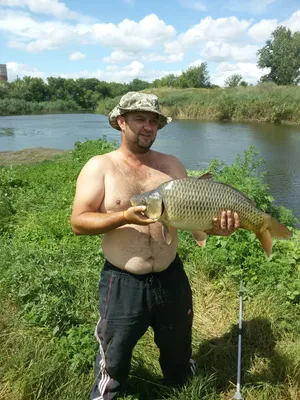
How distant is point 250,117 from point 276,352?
24592 millimetres

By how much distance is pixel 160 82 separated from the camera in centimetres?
8094

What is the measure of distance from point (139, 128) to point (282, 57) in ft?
173

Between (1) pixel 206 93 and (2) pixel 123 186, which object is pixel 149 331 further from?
(1) pixel 206 93

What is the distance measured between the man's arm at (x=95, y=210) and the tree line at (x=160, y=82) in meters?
51.9

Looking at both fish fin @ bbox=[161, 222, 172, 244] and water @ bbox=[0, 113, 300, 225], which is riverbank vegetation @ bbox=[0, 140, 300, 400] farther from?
water @ bbox=[0, 113, 300, 225]

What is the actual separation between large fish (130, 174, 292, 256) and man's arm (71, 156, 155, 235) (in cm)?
10

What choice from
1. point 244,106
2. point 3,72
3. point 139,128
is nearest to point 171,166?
point 139,128

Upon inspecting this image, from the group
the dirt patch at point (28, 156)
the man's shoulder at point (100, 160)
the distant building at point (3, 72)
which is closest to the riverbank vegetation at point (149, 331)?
the man's shoulder at point (100, 160)

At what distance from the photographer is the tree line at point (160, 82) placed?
48.4 metres

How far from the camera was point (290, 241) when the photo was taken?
4.49 m

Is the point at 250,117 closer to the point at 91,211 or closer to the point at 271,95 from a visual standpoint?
the point at 271,95

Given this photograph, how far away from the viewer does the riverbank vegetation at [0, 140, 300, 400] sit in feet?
Result: 8.46

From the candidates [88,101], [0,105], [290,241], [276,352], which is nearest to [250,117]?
[290,241]

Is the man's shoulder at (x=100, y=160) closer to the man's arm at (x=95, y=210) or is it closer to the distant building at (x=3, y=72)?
the man's arm at (x=95, y=210)
